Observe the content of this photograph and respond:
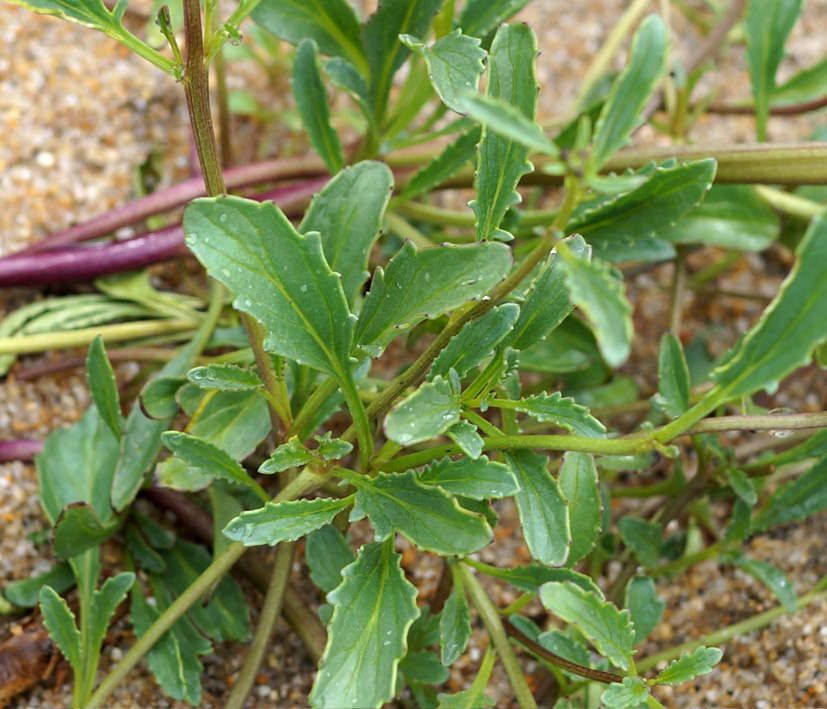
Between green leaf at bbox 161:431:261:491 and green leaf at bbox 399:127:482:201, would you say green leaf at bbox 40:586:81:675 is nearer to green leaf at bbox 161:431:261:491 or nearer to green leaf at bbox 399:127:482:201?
green leaf at bbox 161:431:261:491

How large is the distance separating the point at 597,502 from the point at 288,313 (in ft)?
1.21

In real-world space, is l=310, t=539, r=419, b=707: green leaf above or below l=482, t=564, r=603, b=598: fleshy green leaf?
above

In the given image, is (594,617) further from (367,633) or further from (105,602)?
(105,602)

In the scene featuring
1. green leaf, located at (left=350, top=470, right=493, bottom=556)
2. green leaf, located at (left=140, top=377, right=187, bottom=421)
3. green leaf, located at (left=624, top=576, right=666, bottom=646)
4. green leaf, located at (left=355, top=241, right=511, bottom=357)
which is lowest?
green leaf, located at (left=624, top=576, right=666, bottom=646)

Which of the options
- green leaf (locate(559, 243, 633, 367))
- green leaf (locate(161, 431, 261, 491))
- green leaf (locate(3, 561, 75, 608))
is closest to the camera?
green leaf (locate(559, 243, 633, 367))

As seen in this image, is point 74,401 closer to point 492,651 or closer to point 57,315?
point 57,315

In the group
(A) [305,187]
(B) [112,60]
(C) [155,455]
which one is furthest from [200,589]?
(B) [112,60]

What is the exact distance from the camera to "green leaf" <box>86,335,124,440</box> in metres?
1.01

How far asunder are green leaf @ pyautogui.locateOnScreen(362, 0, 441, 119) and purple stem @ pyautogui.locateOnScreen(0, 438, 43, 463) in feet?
2.06

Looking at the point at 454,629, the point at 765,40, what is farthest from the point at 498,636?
the point at 765,40

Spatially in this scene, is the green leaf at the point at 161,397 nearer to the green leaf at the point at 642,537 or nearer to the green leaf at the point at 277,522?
the green leaf at the point at 277,522

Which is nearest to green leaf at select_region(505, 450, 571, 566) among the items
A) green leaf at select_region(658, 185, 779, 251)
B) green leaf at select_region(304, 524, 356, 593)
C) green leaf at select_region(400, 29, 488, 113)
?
green leaf at select_region(304, 524, 356, 593)

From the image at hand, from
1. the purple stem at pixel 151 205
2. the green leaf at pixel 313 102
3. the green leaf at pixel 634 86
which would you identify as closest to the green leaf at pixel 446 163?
the green leaf at pixel 313 102

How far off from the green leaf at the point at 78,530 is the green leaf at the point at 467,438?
0.46 meters
